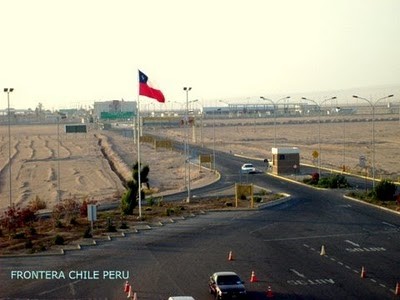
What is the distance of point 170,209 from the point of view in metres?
38.2

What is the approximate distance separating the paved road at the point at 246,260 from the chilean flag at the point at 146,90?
687cm

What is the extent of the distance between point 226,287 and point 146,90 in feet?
58.7

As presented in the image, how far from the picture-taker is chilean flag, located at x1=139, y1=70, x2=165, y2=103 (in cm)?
3588

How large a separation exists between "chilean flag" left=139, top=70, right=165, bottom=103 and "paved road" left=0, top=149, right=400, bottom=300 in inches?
270

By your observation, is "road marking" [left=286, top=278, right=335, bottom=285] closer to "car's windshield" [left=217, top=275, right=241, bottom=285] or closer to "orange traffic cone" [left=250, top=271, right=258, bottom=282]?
"orange traffic cone" [left=250, top=271, right=258, bottom=282]

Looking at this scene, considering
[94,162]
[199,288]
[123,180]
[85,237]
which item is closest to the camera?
[199,288]

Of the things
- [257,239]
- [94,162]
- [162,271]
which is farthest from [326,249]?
[94,162]

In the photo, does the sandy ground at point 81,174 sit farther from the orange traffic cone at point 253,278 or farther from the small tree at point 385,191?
the orange traffic cone at point 253,278

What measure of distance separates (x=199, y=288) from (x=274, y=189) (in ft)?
91.6

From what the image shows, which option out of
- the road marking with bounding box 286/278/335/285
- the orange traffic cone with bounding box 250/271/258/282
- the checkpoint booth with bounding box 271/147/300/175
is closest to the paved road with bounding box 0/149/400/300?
the road marking with bounding box 286/278/335/285

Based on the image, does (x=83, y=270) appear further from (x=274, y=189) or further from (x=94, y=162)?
(x=94, y=162)

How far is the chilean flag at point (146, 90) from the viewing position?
3588 centimetres

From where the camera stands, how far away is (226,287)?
66.1 feet

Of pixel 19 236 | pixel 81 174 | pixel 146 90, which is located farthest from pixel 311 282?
pixel 81 174
